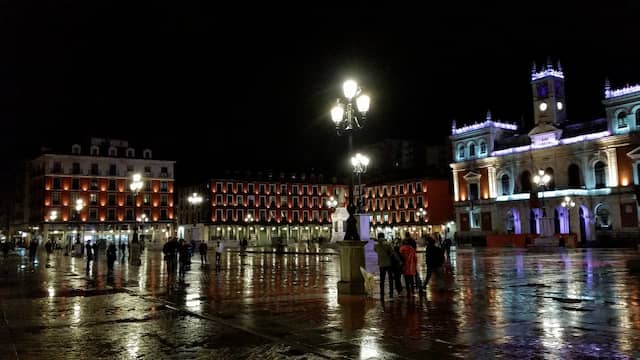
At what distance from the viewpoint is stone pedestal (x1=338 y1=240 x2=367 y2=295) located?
16562 millimetres

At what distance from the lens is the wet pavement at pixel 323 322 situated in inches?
361

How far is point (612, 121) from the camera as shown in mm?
66438

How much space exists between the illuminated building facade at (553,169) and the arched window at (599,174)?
109mm

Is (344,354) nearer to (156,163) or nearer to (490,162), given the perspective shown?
(490,162)

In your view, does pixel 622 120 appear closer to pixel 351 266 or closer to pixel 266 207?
pixel 351 266

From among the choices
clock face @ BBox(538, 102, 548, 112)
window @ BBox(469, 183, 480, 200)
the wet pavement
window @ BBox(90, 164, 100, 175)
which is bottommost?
the wet pavement

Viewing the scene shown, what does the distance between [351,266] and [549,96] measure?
226 feet

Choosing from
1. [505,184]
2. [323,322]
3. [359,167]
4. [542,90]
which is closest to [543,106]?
[542,90]

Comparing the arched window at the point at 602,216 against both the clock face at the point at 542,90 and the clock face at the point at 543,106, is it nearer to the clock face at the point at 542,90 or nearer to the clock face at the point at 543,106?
the clock face at the point at 543,106

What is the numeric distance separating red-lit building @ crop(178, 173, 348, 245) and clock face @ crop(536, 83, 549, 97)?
39.6m

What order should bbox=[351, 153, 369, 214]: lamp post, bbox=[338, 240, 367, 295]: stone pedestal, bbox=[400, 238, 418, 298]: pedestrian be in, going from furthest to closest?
bbox=[351, 153, 369, 214]: lamp post
bbox=[338, 240, 367, 295]: stone pedestal
bbox=[400, 238, 418, 298]: pedestrian

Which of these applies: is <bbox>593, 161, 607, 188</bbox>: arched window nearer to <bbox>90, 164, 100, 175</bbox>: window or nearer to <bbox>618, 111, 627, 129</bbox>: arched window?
<bbox>618, 111, 627, 129</bbox>: arched window

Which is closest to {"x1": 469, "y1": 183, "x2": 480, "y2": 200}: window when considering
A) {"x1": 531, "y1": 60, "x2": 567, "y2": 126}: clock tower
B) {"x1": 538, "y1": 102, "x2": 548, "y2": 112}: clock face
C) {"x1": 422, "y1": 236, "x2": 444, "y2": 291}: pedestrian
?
{"x1": 531, "y1": 60, "x2": 567, "y2": 126}: clock tower

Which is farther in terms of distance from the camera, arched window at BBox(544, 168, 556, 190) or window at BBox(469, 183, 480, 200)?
window at BBox(469, 183, 480, 200)
